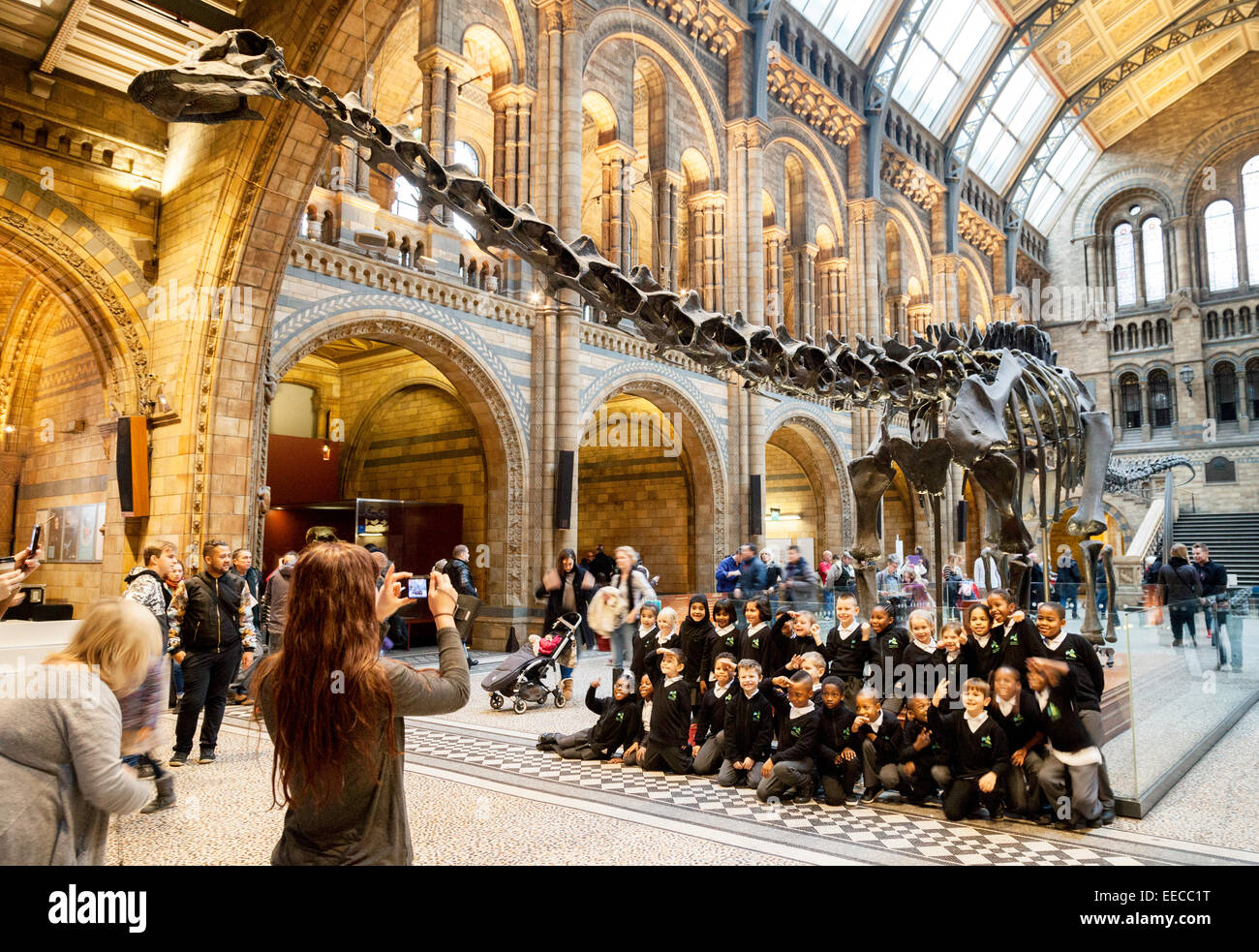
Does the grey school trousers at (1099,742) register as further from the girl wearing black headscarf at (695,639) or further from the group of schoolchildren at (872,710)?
the girl wearing black headscarf at (695,639)

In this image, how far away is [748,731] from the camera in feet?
19.0

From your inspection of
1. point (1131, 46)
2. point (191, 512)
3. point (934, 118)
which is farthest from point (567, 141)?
point (1131, 46)

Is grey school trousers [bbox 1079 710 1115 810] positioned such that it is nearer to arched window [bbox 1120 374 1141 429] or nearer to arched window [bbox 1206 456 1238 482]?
arched window [bbox 1206 456 1238 482]

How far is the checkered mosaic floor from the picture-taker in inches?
168

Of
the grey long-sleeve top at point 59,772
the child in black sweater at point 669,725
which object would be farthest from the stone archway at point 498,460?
the grey long-sleeve top at point 59,772

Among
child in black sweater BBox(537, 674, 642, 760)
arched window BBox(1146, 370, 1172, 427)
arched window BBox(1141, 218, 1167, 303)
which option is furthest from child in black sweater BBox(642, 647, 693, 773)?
arched window BBox(1141, 218, 1167, 303)

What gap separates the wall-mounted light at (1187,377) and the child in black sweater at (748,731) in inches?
1235

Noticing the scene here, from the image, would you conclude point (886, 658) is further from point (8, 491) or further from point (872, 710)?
point (8, 491)

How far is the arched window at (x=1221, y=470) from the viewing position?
2877 cm

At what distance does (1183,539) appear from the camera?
28.0 meters

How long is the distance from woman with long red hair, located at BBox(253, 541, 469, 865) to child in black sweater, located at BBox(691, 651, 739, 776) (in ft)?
13.8

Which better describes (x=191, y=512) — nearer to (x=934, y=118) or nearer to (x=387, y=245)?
(x=387, y=245)

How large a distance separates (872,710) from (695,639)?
173cm

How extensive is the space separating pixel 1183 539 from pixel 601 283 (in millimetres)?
30223
